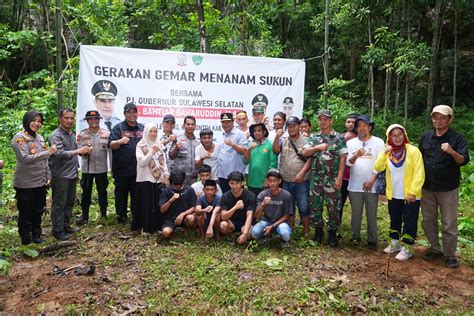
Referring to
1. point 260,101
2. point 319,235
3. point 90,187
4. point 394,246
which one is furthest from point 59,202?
point 394,246

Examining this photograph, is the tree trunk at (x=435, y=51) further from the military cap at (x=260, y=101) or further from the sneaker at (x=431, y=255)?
the sneaker at (x=431, y=255)

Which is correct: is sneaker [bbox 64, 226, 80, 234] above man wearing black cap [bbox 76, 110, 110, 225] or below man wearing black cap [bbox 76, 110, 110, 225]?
below

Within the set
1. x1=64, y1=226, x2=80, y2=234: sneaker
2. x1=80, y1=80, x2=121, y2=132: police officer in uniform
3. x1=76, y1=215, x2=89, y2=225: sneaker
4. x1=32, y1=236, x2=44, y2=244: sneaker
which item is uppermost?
x1=80, y1=80, x2=121, y2=132: police officer in uniform

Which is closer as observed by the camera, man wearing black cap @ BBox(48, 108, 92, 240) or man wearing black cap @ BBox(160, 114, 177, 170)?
man wearing black cap @ BBox(48, 108, 92, 240)

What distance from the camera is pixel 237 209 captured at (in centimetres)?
466

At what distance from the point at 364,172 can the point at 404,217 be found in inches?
28.5

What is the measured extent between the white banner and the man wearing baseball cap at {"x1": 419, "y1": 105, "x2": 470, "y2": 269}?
3041 millimetres

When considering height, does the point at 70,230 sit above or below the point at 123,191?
below

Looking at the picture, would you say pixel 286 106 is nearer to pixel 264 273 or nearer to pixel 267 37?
pixel 264 273

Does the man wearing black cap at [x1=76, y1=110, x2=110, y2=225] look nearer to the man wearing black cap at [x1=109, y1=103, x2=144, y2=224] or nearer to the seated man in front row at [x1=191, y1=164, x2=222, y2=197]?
the man wearing black cap at [x1=109, y1=103, x2=144, y2=224]

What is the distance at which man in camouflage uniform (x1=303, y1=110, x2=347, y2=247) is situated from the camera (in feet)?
14.9

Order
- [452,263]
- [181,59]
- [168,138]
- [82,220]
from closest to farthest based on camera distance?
[452,263], [168,138], [82,220], [181,59]

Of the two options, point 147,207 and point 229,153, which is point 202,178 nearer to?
point 229,153

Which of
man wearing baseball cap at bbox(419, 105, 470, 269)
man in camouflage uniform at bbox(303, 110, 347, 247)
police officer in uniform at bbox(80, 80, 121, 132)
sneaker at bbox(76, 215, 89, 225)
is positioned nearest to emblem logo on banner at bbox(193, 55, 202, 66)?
police officer in uniform at bbox(80, 80, 121, 132)
